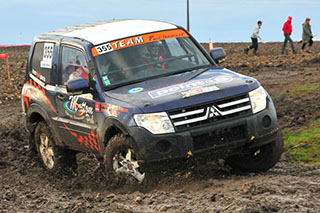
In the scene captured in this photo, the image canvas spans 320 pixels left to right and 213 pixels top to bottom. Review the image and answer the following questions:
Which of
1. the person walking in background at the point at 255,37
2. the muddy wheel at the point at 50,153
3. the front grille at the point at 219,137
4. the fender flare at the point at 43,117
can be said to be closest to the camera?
the front grille at the point at 219,137

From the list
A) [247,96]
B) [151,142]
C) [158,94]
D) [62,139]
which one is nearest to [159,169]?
[151,142]

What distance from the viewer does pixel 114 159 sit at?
23.2 ft

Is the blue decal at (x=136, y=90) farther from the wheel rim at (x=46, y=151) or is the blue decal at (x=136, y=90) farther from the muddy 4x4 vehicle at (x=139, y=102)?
the wheel rim at (x=46, y=151)

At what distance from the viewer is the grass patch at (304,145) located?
30.0 feet

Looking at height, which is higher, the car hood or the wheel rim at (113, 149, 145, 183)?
the car hood

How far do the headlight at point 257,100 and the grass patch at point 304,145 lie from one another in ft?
6.81

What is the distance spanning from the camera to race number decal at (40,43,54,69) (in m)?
9.01

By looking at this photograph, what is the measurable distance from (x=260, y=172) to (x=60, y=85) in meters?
3.02

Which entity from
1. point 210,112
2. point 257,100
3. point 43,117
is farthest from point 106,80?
point 43,117

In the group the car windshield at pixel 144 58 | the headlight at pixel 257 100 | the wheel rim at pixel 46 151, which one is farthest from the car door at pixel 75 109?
the headlight at pixel 257 100

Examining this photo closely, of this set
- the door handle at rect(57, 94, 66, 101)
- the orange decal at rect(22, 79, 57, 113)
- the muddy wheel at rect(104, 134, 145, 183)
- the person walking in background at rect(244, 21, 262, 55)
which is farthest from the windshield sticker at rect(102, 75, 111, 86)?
the person walking in background at rect(244, 21, 262, 55)

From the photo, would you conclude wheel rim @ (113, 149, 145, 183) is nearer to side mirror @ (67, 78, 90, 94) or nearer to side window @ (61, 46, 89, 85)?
side mirror @ (67, 78, 90, 94)

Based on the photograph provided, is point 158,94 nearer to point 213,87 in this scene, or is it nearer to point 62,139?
point 213,87

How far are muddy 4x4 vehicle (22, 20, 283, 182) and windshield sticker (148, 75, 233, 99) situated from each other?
0.04ft
